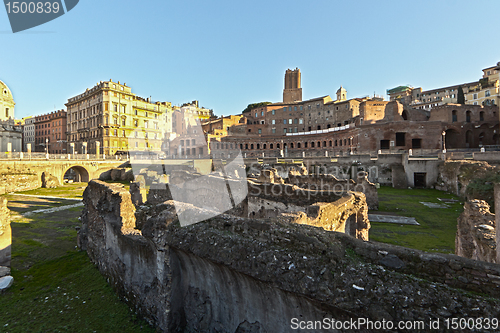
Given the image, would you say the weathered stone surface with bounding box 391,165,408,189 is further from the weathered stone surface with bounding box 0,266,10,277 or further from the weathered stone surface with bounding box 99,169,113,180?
the weathered stone surface with bounding box 99,169,113,180

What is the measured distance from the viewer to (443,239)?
10.6 m

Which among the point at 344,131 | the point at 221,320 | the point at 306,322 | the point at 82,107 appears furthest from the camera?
the point at 82,107

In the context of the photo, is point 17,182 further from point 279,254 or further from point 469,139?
point 469,139

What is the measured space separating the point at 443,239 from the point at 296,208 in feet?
22.1

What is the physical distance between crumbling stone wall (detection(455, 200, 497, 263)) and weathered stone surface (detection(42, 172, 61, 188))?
3992 cm

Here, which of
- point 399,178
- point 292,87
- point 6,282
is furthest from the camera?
point 292,87

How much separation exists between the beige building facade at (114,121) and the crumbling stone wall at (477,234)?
2425 inches

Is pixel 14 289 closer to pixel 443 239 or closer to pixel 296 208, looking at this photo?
pixel 296 208

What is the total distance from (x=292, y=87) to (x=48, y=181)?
7866cm

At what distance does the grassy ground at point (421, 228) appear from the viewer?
32.9 ft

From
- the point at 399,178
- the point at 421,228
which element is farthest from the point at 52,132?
the point at 421,228

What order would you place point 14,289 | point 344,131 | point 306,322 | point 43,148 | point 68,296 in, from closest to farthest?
point 306,322 → point 68,296 → point 14,289 → point 344,131 → point 43,148

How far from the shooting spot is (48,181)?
31688 mm

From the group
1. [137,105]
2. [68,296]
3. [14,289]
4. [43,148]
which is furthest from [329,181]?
[43,148]
